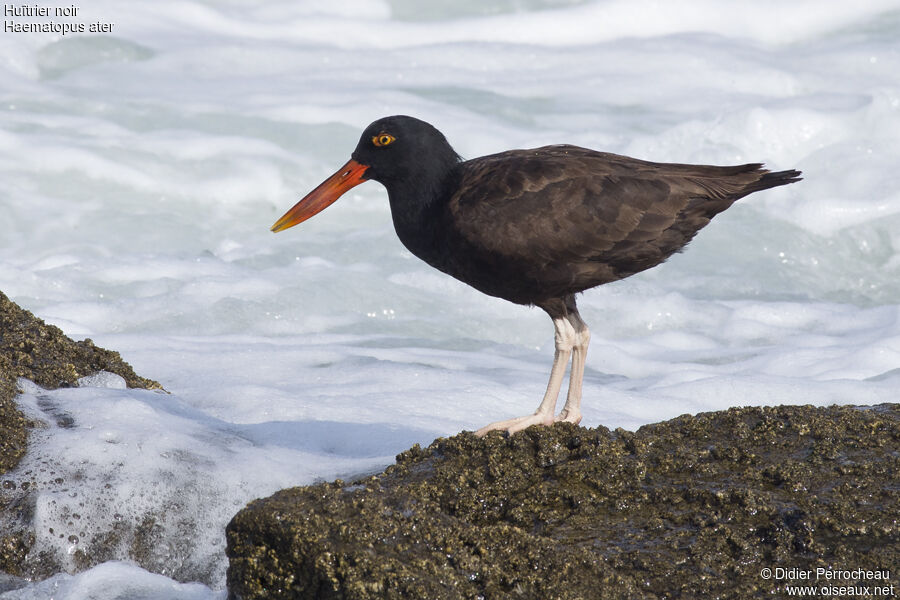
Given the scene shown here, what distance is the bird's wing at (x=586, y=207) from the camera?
431cm

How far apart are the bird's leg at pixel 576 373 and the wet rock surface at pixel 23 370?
88.1 inches

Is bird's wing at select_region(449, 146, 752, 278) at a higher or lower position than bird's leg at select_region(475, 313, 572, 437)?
higher

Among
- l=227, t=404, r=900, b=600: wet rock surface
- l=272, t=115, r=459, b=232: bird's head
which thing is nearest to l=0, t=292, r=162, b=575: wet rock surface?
l=227, t=404, r=900, b=600: wet rock surface

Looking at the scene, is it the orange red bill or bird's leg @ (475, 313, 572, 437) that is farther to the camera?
the orange red bill

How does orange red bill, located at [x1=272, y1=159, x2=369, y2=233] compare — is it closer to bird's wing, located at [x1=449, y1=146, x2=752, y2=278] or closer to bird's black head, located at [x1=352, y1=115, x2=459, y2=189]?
bird's black head, located at [x1=352, y1=115, x2=459, y2=189]

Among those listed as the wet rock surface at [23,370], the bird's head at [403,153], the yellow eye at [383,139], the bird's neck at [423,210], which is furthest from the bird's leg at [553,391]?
the wet rock surface at [23,370]

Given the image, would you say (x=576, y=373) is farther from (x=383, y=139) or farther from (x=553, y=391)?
(x=383, y=139)

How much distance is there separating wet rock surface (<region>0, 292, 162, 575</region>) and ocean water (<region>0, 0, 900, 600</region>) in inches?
3.2

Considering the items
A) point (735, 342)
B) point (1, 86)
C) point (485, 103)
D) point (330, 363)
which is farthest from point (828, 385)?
point (1, 86)

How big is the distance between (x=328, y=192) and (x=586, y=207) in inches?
59.1

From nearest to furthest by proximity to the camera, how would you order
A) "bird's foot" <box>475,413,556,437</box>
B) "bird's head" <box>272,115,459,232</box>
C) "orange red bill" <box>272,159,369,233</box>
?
"bird's foot" <box>475,413,556,437</box> → "bird's head" <box>272,115,459,232</box> → "orange red bill" <box>272,159,369,233</box>

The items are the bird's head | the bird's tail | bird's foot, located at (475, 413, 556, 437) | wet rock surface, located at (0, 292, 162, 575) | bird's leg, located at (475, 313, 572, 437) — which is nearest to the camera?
wet rock surface, located at (0, 292, 162, 575)

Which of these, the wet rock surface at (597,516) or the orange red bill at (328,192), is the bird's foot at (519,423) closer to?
the wet rock surface at (597,516)

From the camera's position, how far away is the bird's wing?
170 inches
